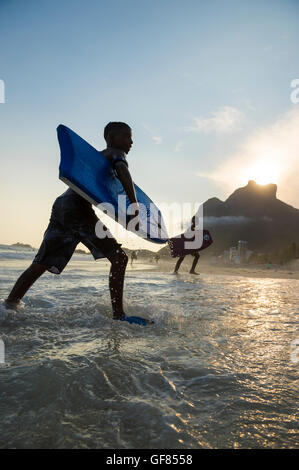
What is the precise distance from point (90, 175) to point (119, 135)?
566 mm

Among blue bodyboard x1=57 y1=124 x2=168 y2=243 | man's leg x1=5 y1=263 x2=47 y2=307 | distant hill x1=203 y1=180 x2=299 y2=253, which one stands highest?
distant hill x1=203 y1=180 x2=299 y2=253

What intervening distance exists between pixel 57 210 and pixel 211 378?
209 cm

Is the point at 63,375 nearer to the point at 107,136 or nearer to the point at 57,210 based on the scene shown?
the point at 57,210

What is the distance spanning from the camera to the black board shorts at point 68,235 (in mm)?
2730

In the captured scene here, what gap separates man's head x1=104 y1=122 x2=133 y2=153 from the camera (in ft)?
9.64

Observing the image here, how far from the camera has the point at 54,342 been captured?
1.99 meters

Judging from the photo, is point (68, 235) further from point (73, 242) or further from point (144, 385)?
point (144, 385)

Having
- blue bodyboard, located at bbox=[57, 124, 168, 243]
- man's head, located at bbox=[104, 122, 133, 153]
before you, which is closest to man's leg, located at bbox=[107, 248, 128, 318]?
blue bodyboard, located at bbox=[57, 124, 168, 243]

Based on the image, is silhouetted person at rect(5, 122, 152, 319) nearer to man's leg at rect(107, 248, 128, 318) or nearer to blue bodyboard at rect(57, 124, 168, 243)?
man's leg at rect(107, 248, 128, 318)

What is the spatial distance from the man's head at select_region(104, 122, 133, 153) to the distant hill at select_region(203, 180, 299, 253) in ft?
Answer: 271

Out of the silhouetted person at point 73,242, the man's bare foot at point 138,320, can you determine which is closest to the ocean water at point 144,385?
the man's bare foot at point 138,320

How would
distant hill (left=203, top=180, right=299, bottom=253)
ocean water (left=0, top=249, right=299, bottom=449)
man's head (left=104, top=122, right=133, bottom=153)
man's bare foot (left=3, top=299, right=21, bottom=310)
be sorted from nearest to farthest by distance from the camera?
ocean water (left=0, top=249, right=299, bottom=449), man's bare foot (left=3, top=299, right=21, bottom=310), man's head (left=104, top=122, right=133, bottom=153), distant hill (left=203, top=180, right=299, bottom=253)
